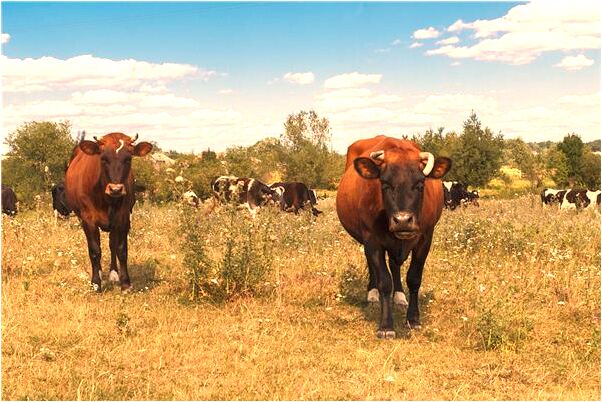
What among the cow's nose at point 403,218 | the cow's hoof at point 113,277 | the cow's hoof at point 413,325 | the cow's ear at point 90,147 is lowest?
the cow's hoof at point 413,325

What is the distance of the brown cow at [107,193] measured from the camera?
834 centimetres

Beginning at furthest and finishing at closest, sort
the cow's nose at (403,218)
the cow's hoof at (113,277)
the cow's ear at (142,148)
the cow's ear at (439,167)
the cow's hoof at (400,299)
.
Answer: the cow's hoof at (113,277) → the cow's ear at (142,148) → the cow's hoof at (400,299) → the cow's ear at (439,167) → the cow's nose at (403,218)

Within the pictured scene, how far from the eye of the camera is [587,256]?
10453 mm

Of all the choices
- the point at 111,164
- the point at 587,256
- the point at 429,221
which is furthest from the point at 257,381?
the point at 587,256

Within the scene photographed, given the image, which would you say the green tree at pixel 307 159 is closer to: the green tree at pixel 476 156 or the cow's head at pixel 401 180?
the green tree at pixel 476 156

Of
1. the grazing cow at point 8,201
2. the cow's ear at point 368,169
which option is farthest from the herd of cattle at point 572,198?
the grazing cow at point 8,201

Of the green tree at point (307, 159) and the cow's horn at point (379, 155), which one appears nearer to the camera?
the cow's horn at point (379, 155)

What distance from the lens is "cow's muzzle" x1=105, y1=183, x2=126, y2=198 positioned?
807 centimetres

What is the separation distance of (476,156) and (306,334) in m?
45.7

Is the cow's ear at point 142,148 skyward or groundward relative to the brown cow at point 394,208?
skyward

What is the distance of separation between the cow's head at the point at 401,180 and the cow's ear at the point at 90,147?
4.39 metres

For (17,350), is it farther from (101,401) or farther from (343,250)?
(343,250)

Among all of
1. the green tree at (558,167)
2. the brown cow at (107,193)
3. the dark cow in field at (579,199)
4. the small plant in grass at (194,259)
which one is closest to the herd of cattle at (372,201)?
the brown cow at (107,193)

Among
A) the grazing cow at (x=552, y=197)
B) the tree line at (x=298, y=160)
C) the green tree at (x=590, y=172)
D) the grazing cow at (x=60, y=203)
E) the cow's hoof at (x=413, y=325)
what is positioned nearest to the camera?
the cow's hoof at (x=413, y=325)
